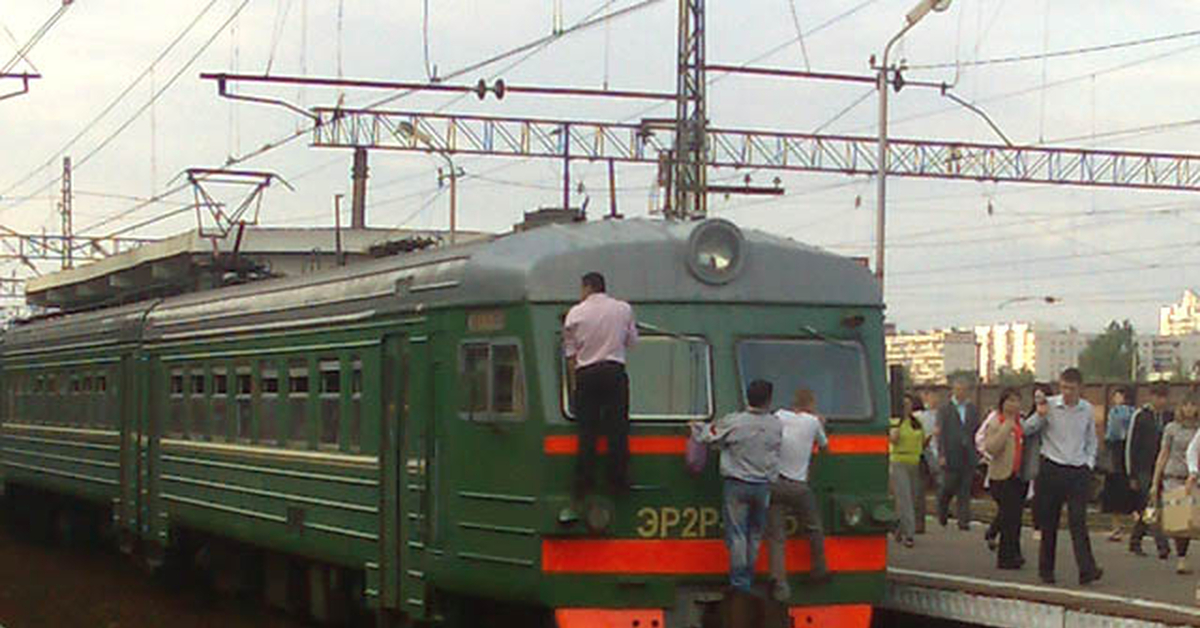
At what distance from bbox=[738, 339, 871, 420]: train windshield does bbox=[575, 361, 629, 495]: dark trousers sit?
982 millimetres

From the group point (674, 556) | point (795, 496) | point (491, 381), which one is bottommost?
point (674, 556)

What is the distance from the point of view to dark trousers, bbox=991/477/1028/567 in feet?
51.6

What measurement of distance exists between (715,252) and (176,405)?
27.1 feet

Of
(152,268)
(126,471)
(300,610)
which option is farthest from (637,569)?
(152,268)

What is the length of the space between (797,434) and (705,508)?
0.71m

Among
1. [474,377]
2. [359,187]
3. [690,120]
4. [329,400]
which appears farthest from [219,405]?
[359,187]

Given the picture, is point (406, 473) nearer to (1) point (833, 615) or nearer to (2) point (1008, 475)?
(1) point (833, 615)

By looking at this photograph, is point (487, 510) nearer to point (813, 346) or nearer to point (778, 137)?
point (813, 346)

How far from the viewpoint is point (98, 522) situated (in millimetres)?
25828

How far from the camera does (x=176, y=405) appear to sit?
62.2 feet

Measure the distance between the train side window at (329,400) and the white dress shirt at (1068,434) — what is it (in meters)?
5.12

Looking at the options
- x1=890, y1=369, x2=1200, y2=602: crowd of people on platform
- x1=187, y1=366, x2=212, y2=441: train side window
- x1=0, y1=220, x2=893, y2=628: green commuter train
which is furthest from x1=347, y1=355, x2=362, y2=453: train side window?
x1=890, y1=369, x2=1200, y2=602: crowd of people on platform

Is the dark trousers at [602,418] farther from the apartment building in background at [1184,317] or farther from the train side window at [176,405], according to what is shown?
the apartment building in background at [1184,317]

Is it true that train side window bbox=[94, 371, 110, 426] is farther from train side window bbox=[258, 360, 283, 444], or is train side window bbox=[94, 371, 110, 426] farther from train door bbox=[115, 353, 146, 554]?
train side window bbox=[258, 360, 283, 444]
